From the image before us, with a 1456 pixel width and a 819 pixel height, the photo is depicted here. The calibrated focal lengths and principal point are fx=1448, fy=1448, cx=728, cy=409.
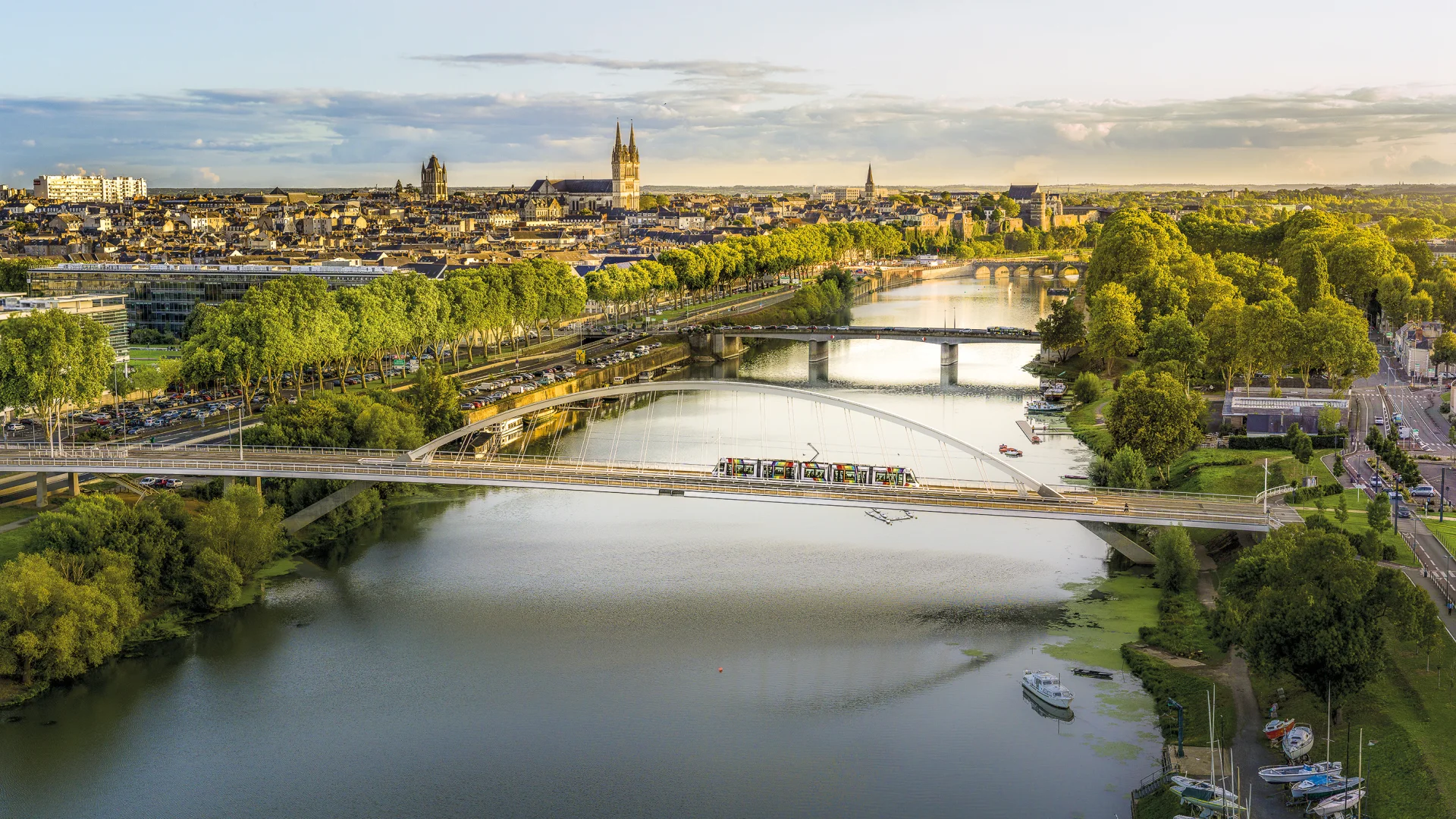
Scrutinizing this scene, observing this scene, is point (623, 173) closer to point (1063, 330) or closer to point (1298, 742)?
point (1063, 330)

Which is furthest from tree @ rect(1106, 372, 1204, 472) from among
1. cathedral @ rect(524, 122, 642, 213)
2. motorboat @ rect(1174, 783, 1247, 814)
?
cathedral @ rect(524, 122, 642, 213)

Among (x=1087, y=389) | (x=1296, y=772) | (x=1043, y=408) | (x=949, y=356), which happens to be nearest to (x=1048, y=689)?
(x=1296, y=772)

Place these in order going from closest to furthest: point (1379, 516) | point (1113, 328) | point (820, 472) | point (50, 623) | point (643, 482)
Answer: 1. point (50, 623)
2. point (1379, 516)
3. point (643, 482)
4. point (820, 472)
5. point (1113, 328)

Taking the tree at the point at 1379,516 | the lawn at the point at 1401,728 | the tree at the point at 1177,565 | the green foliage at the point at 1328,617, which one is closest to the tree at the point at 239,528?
the tree at the point at 1177,565

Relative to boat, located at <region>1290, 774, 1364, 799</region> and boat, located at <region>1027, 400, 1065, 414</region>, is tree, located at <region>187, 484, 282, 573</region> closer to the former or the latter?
boat, located at <region>1290, 774, 1364, 799</region>

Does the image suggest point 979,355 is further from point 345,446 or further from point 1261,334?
point 345,446

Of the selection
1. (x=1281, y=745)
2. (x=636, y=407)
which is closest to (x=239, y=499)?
(x=1281, y=745)

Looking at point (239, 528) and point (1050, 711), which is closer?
point (1050, 711)
